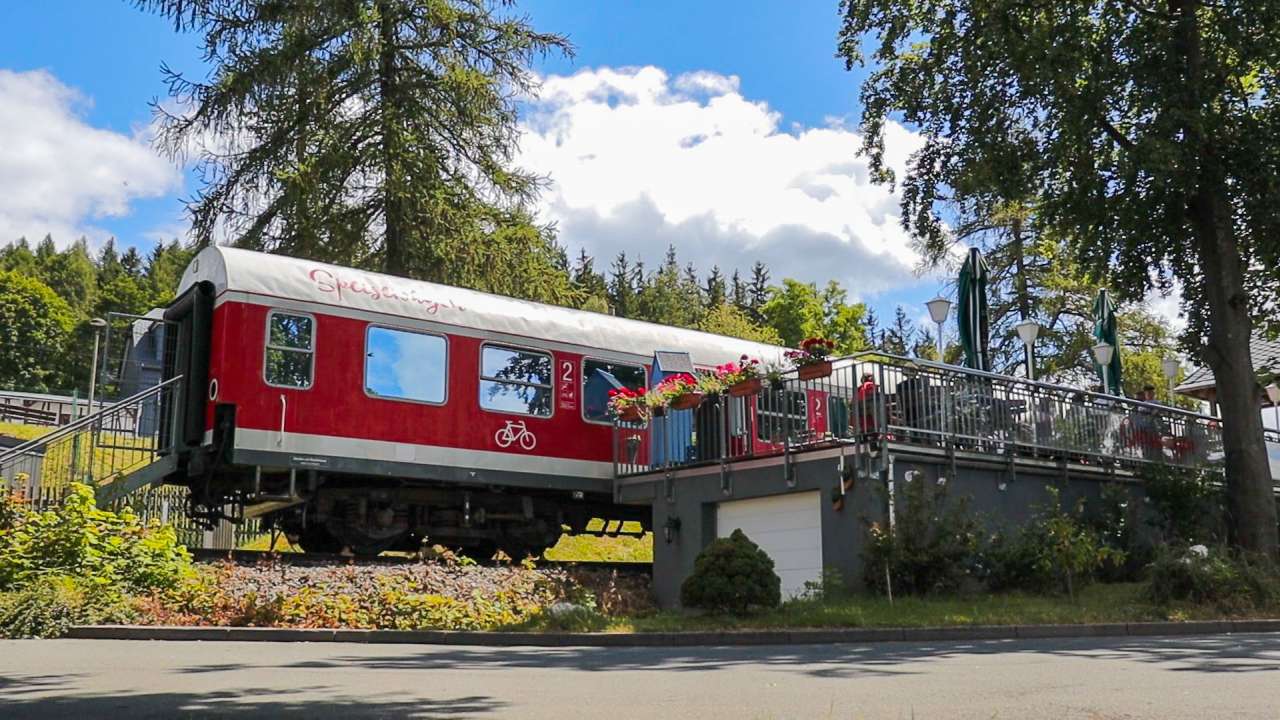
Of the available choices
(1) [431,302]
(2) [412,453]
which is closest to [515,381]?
(1) [431,302]

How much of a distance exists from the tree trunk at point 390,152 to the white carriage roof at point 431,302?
7.72 m

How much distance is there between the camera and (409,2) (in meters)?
24.6

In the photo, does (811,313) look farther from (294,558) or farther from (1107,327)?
(294,558)

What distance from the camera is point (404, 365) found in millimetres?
14977

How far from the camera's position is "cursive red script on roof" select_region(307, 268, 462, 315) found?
572 inches

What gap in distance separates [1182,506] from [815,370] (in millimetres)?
5676

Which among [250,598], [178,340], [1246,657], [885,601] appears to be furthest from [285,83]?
[1246,657]

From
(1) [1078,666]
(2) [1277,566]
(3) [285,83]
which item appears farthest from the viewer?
(3) [285,83]

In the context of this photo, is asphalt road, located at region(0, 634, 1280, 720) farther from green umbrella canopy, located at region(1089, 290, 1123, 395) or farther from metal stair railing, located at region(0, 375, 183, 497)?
green umbrella canopy, located at region(1089, 290, 1123, 395)

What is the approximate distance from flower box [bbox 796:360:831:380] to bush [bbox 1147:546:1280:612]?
3916 millimetres

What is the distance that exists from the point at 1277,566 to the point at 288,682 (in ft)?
38.2

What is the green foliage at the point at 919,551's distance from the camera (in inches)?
492

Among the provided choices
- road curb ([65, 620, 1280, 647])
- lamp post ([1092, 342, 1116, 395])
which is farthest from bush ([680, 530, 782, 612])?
lamp post ([1092, 342, 1116, 395])

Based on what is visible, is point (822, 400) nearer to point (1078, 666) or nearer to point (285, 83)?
point (1078, 666)
